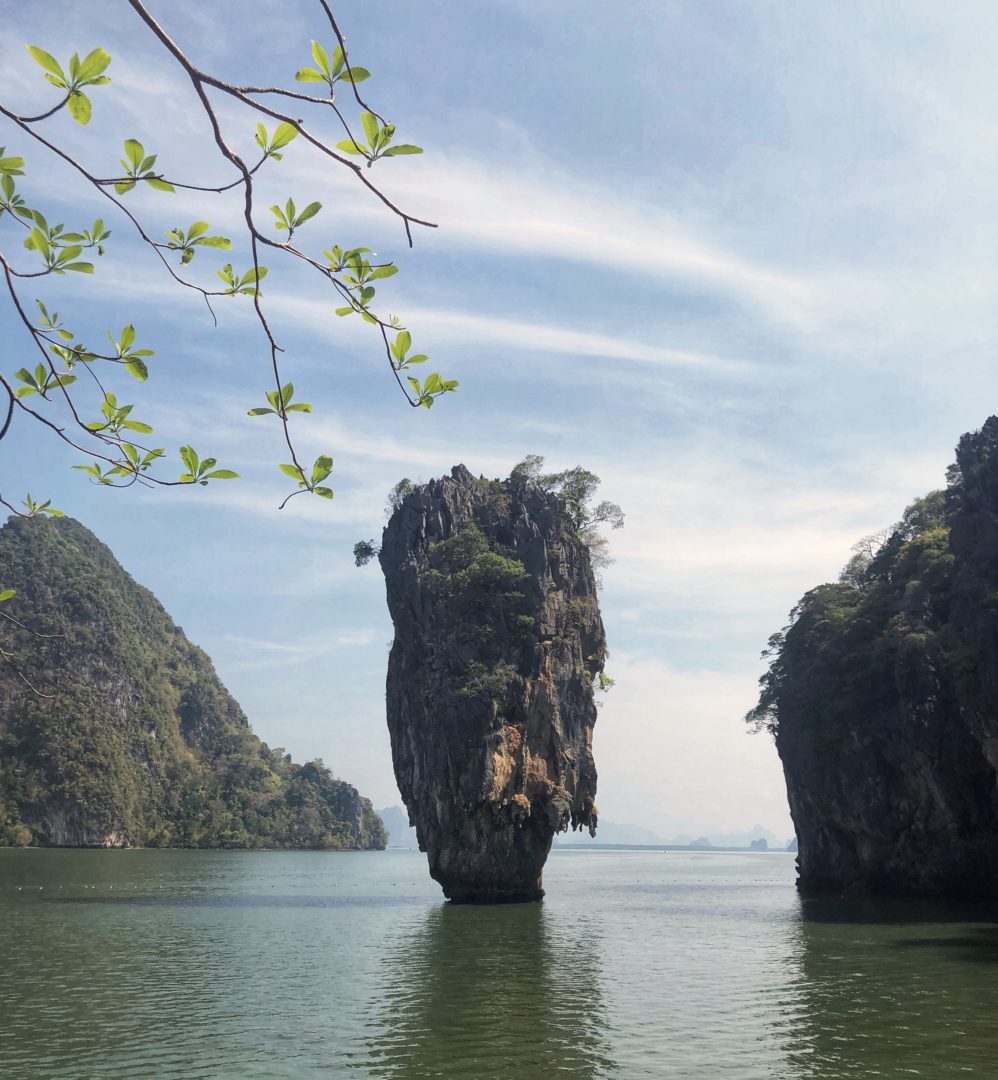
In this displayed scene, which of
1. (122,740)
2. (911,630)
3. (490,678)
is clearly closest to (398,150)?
(490,678)

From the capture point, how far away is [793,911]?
126 feet

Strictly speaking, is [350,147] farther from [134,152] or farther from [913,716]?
[913,716]

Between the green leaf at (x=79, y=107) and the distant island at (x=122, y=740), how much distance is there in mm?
116647

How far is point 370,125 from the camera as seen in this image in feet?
9.78

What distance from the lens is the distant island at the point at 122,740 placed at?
11600 centimetres

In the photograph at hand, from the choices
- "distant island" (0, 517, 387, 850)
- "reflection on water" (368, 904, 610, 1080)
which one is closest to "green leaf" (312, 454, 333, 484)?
"reflection on water" (368, 904, 610, 1080)

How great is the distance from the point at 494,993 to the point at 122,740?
127060 millimetres

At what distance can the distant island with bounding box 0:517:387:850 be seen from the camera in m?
116

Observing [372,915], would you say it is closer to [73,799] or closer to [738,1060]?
[738,1060]

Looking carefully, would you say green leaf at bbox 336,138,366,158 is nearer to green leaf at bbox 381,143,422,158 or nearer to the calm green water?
green leaf at bbox 381,143,422,158

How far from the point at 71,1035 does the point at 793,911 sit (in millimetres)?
31360

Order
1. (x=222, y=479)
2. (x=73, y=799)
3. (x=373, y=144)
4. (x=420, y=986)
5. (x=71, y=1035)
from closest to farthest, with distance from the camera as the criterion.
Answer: (x=373, y=144), (x=222, y=479), (x=71, y=1035), (x=420, y=986), (x=73, y=799)

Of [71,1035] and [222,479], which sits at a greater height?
[222,479]

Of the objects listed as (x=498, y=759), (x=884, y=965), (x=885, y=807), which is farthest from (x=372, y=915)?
(x=885, y=807)
